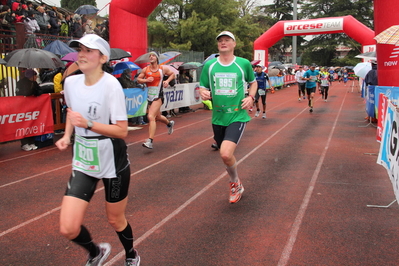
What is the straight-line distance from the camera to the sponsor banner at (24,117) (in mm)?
8664

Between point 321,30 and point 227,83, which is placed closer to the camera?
point 227,83

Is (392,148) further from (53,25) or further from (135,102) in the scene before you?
(53,25)

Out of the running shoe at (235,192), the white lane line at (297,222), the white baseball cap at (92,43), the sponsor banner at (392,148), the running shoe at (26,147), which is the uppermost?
the white baseball cap at (92,43)

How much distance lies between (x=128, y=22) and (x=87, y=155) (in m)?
12.4

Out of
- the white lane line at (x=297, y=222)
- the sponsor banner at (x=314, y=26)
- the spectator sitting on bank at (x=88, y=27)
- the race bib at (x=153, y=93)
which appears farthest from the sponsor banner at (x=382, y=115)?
the sponsor banner at (x=314, y=26)

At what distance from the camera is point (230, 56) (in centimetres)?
557

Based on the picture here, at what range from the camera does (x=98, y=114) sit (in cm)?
313

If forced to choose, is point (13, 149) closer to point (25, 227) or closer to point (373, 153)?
point (25, 227)

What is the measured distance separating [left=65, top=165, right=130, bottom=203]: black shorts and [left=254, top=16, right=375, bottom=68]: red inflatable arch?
2515cm

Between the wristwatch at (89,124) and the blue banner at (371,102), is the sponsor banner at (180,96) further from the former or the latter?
the wristwatch at (89,124)

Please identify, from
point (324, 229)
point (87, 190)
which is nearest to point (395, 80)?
point (324, 229)

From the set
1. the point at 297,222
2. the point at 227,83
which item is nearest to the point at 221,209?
the point at 297,222

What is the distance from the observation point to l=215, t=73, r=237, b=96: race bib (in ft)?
18.1

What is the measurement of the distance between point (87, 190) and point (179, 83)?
48.3ft
